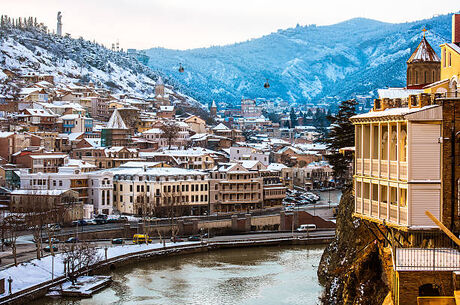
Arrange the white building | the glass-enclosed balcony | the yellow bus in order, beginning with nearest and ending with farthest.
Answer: the glass-enclosed balcony, the yellow bus, the white building

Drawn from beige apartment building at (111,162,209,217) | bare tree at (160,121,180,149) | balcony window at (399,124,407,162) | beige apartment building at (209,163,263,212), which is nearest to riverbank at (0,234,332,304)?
beige apartment building at (111,162,209,217)

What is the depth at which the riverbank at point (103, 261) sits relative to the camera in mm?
41562

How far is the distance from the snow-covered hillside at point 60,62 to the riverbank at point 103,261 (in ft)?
324

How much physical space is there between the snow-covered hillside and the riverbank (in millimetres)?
98839

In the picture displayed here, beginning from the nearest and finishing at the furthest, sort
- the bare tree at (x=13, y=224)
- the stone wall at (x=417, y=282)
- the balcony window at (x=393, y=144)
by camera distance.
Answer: the stone wall at (x=417, y=282) < the balcony window at (x=393, y=144) < the bare tree at (x=13, y=224)

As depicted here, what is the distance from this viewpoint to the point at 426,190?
714 inches

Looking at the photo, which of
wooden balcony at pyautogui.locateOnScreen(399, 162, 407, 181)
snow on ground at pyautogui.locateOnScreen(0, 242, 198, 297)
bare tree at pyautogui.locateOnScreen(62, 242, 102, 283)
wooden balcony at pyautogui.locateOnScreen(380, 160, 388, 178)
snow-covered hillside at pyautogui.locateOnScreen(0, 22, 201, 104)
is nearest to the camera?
wooden balcony at pyautogui.locateOnScreen(399, 162, 407, 181)

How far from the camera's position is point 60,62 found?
180 meters

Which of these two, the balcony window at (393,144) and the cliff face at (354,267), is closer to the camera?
the balcony window at (393,144)

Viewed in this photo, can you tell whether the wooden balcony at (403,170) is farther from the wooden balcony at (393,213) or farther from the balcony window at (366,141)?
the balcony window at (366,141)

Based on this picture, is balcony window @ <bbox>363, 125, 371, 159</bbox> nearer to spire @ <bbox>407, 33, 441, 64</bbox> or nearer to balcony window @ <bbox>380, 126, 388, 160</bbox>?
balcony window @ <bbox>380, 126, 388, 160</bbox>

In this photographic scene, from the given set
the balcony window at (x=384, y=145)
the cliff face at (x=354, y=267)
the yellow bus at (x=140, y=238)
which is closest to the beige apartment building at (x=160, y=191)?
the yellow bus at (x=140, y=238)

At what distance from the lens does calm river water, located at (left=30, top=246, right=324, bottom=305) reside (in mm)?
41656

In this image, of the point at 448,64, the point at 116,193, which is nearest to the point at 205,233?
the point at 116,193
